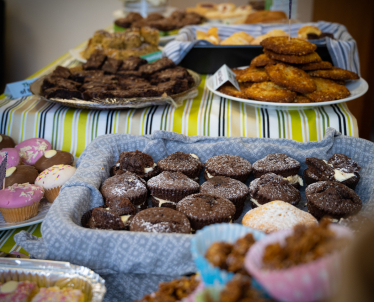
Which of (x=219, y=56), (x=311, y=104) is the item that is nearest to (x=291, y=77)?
(x=311, y=104)

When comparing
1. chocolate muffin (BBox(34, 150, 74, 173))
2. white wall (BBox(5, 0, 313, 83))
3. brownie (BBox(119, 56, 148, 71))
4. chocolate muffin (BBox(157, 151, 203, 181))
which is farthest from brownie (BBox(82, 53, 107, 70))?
white wall (BBox(5, 0, 313, 83))

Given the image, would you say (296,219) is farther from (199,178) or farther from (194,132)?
(194,132)

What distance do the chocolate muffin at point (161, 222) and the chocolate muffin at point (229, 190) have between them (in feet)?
0.80

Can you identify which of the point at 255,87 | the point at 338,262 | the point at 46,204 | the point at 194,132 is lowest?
the point at 46,204

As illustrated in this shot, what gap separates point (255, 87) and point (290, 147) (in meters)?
0.50

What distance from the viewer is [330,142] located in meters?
1.72

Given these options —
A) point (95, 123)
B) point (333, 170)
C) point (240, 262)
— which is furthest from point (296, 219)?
point (95, 123)

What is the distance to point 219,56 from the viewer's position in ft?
8.90

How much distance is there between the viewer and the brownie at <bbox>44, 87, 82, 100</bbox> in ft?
6.77

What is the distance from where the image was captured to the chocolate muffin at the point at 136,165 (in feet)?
5.23

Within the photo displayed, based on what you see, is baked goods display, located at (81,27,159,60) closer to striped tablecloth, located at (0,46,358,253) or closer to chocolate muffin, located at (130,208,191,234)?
striped tablecloth, located at (0,46,358,253)

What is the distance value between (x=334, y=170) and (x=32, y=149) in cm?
151

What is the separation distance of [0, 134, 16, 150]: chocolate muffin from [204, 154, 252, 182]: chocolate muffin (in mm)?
1098

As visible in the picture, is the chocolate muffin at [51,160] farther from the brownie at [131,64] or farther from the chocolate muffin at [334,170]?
the chocolate muffin at [334,170]
